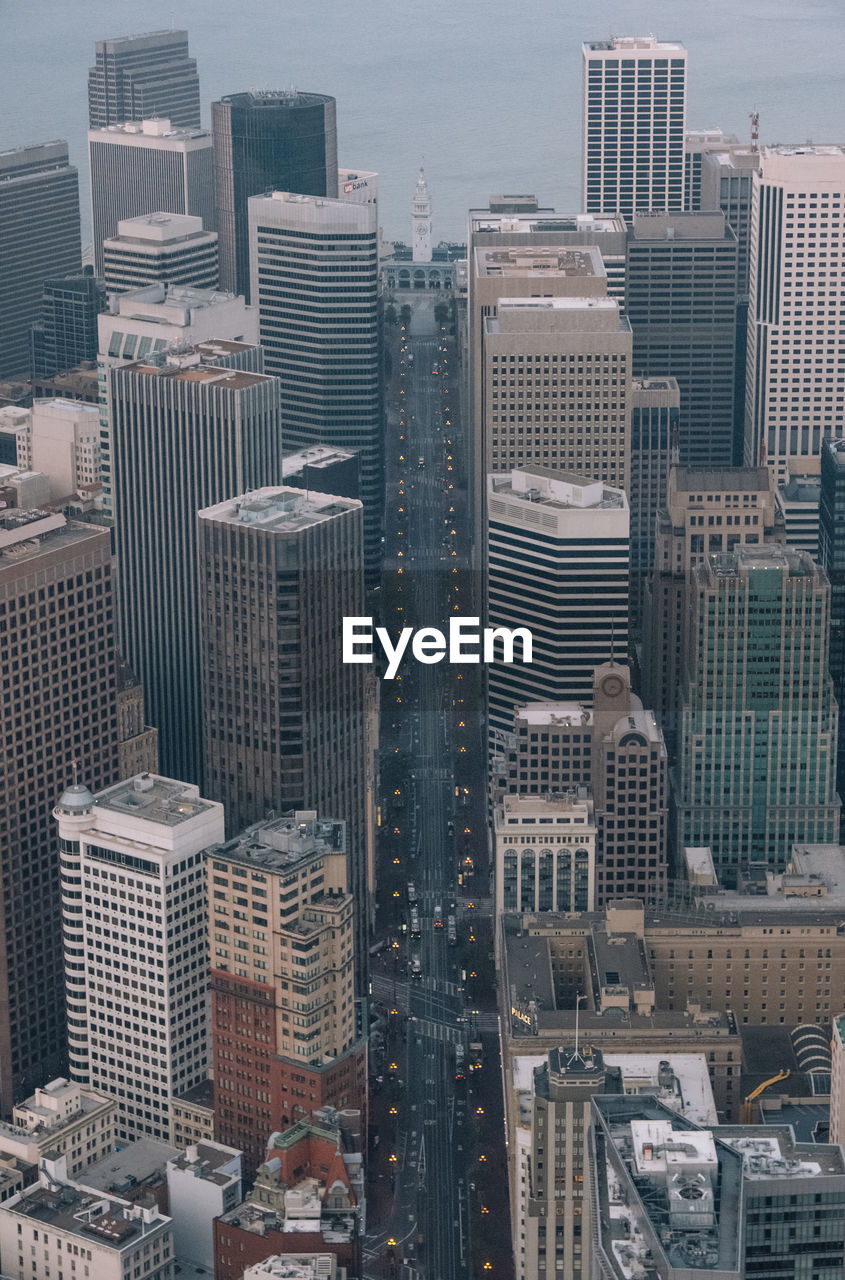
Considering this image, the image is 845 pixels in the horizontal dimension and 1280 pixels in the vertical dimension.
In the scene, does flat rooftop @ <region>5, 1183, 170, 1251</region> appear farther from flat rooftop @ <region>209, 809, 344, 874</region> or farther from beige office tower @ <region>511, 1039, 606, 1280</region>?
flat rooftop @ <region>209, 809, 344, 874</region>

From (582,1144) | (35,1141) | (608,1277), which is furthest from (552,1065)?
(608,1277)

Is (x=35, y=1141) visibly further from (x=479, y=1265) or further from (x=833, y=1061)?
(x=833, y=1061)

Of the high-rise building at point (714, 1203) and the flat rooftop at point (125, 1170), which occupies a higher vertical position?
the high-rise building at point (714, 1203)

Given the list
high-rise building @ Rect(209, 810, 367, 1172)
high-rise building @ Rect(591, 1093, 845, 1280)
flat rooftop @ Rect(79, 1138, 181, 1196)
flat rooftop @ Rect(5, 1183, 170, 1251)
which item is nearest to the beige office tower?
high-rise building @ Rect(209, 810, 367, 1172)

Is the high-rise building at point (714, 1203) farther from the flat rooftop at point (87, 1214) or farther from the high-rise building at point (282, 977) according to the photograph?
the high-rise building at point (282, 977)

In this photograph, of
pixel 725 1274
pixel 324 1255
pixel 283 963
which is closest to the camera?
pixel 725 1274

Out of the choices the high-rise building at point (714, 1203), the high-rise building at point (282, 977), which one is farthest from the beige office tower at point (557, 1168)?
the high-rise building at point (714, 1203)
